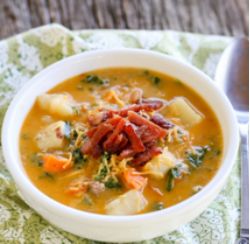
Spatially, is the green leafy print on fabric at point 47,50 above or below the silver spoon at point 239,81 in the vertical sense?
above

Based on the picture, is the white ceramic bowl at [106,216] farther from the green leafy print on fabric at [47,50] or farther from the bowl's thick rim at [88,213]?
the green leafy print on fabric at [47,50]

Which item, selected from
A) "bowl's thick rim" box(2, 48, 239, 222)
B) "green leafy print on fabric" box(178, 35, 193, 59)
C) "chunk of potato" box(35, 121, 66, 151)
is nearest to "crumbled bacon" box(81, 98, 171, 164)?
"chunk of potato" box(35, 121, 66, 151)

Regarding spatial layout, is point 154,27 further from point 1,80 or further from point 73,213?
point 73,213

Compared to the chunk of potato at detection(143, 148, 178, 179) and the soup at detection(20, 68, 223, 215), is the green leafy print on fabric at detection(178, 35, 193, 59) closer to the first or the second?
the soup at detection(20, 68, 223, 215)

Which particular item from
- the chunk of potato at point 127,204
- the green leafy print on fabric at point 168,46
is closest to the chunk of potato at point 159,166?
the chunk of potato at point 127,204

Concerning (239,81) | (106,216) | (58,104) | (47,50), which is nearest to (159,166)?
(106,216)
